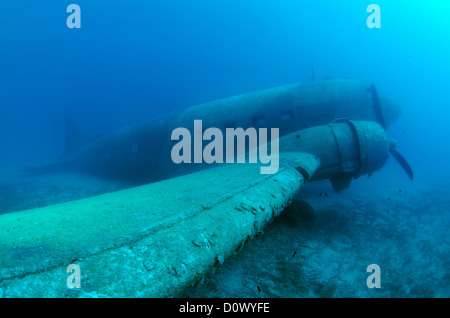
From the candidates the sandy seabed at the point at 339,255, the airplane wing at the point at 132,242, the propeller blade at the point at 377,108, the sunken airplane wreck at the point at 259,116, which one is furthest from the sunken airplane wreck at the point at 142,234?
the propeller blade at the point at 377,108

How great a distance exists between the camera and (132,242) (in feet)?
5.25

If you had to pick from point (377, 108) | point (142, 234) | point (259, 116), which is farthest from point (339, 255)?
point (377, 108)

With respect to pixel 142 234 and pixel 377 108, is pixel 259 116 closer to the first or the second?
pixel 377 108

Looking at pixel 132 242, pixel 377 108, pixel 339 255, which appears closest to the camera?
pixel 132 242

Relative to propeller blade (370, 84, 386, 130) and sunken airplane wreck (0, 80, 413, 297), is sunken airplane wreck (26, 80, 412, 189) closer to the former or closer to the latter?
propeller blade (370, 84, 386, 130)

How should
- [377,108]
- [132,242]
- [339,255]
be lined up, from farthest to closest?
[377,108], [339,255], [132,242]

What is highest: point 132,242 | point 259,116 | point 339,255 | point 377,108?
point 377,108

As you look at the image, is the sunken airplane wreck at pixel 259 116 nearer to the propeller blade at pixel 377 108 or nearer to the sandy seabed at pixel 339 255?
the propeller blade at pixel 377 108

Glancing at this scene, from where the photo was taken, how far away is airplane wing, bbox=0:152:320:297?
1259 millimetres

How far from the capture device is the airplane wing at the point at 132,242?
126cm

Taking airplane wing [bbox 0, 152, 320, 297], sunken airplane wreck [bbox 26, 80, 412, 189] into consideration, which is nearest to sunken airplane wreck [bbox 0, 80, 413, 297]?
airplane wing [bbox 0, 152, 320, 297]

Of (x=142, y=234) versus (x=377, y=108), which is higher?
(x=377, y=108)
